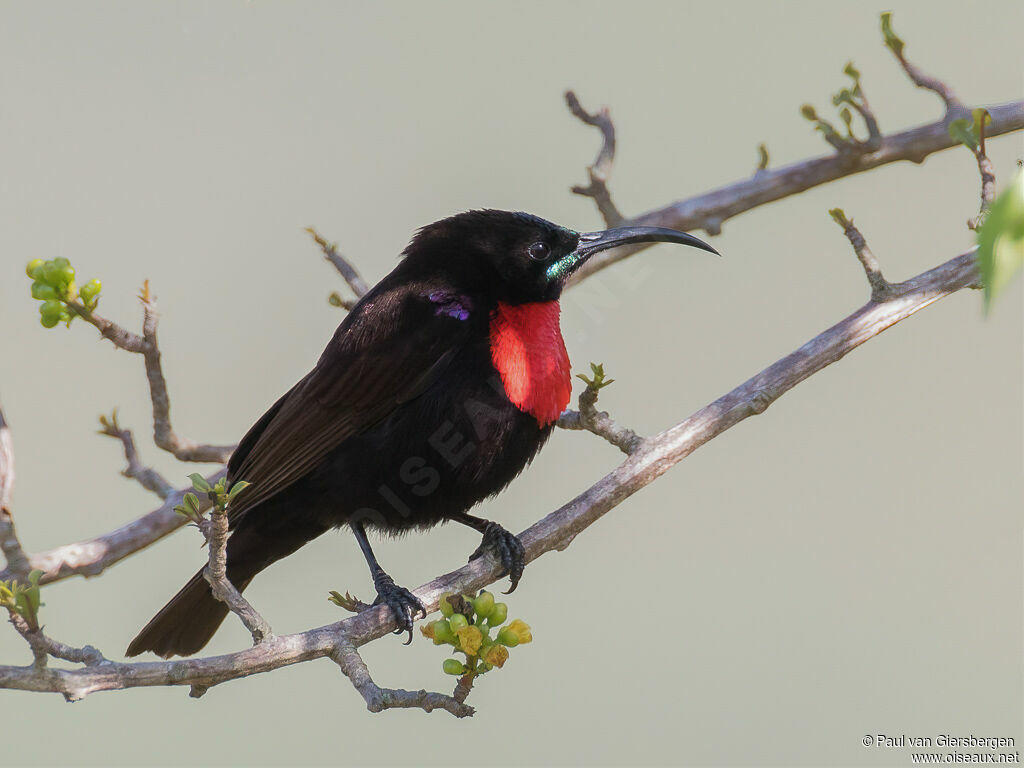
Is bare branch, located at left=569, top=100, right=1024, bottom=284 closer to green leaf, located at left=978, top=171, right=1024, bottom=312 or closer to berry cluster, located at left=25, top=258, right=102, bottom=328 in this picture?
berry cluster, located at left=25, top=258, right=102, bottom=328

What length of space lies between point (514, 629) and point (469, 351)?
Result: 1101 mm

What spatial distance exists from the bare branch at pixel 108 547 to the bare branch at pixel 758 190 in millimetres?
1827

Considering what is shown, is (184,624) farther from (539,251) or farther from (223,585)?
(539,251)

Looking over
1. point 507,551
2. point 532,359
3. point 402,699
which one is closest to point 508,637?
point 402,699

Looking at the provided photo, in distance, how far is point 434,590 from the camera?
277 cm

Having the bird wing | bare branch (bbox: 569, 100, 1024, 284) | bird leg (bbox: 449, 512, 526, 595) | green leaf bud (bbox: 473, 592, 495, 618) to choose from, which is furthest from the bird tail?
bare branch (bbox: 569, 100, 1024, 284)

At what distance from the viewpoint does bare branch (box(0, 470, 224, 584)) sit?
3447 mm

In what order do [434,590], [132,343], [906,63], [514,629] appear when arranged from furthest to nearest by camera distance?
[906,63] < [132,343] < [434,590] < [514,629]

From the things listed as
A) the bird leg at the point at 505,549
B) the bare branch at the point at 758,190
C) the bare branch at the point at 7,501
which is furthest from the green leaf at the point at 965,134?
the bare branch at the point at 7,501

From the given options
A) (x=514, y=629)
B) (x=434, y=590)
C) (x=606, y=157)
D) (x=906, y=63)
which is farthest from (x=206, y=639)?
(x=906, y=63)

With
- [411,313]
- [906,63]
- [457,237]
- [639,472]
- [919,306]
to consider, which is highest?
[906,63]

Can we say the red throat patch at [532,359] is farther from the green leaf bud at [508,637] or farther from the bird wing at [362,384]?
the green leaf bud at [508,637]

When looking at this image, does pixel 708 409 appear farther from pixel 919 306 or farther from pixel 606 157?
pixel 606 157

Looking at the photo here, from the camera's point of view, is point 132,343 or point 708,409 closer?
point 708,409
